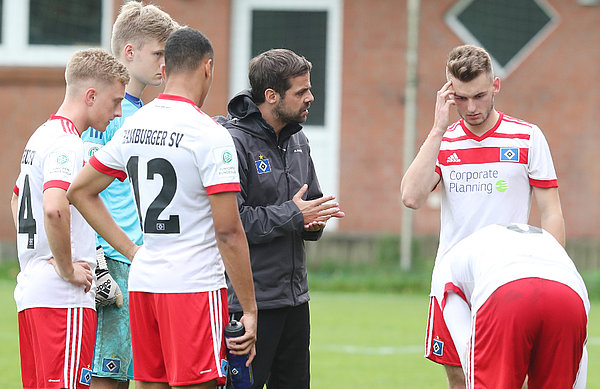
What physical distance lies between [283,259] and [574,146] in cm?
1553

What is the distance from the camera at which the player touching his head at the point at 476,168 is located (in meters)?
5.27

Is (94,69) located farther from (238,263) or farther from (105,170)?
(238,263)

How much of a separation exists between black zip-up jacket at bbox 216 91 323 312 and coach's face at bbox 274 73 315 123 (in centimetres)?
11

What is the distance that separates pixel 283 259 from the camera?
5.28 metres

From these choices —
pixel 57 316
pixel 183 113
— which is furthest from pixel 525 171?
pixel 57 316

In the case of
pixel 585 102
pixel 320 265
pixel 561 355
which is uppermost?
pixel 585 102

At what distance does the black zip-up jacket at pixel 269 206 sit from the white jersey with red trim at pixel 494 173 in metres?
0.87

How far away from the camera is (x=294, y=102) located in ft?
17.2

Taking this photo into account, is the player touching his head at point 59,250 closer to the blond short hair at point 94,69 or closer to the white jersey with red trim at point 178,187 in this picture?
the blond short hair at point 94,69

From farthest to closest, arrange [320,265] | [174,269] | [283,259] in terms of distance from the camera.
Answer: [320,265]
[283,259]
[174,269]

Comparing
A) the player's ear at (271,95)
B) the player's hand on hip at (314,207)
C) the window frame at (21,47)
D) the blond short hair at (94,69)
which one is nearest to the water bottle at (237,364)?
the player's hand on hip at (314,207)

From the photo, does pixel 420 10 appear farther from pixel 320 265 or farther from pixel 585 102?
pixel 320 265

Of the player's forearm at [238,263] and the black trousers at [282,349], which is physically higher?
the player's forearm at [238,263]

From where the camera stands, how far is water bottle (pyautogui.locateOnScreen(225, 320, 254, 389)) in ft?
14.6
